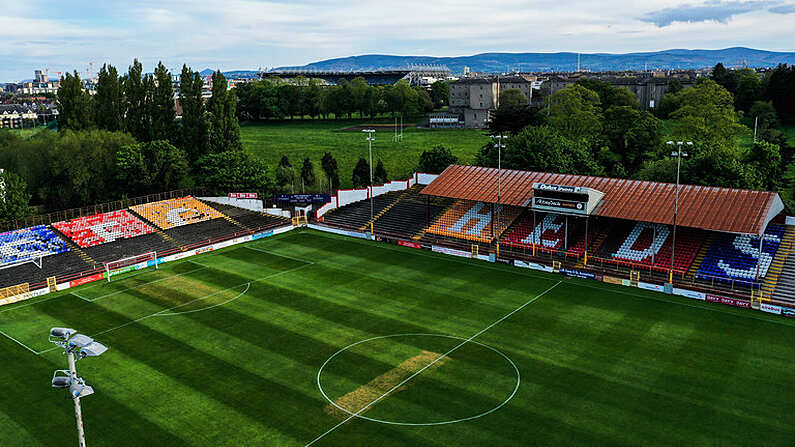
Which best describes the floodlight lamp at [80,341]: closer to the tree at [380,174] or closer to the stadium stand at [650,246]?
the stadium stand at [650,246]

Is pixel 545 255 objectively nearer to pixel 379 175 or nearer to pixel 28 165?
pixel 379 175

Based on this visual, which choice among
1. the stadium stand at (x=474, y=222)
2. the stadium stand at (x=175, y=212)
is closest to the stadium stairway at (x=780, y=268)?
the stadium stand at (x=474, y=222)

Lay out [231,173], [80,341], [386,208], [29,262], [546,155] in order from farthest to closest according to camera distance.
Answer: [231,173] < [546,155] < [386,208] < [29,262] < [80,341]

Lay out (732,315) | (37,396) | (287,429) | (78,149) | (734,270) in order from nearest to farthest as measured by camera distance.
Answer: (287,429)
(37,396)
(732,315)
(734,270)
(78,149)

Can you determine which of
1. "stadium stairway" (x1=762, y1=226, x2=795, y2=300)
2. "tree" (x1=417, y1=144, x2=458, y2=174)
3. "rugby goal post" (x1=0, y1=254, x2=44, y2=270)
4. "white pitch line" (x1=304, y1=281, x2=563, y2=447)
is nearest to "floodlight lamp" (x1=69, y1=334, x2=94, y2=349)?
"white pitch line" (x1=304, y1=281, x2=563, y2=447)

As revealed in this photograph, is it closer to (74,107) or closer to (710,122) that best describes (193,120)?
(74,107)

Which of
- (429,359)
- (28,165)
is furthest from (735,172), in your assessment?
(28,165)

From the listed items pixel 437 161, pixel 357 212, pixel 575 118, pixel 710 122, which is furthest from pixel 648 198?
pixel 575 118
